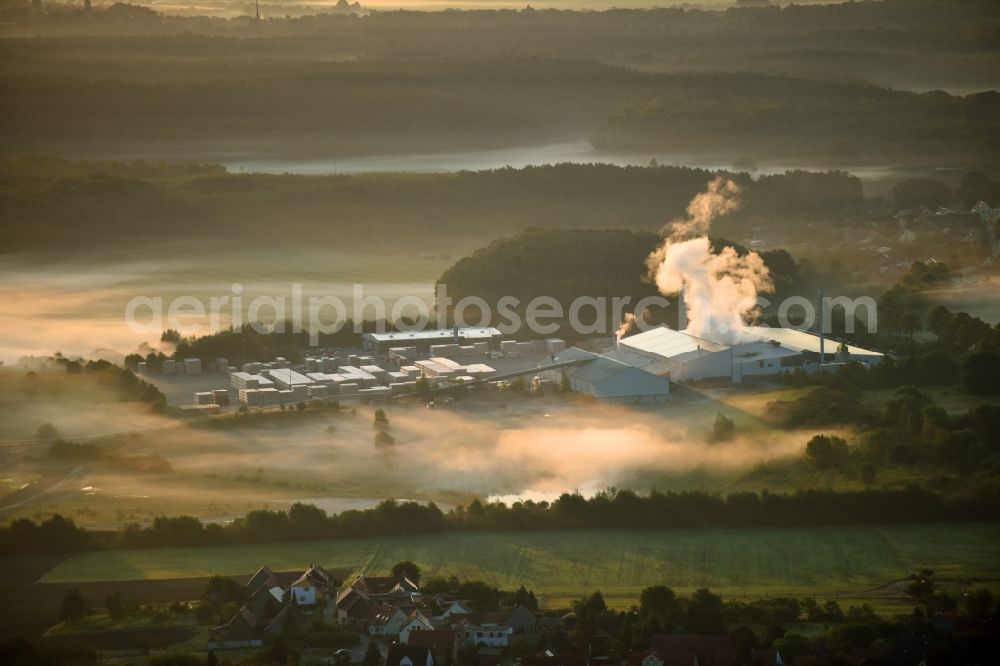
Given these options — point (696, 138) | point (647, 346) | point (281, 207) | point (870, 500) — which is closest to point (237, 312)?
point (647, 346)

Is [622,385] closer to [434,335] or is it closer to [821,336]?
[821,336]

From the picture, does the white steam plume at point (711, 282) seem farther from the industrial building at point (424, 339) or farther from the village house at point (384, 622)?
the village house at point (384, 622)

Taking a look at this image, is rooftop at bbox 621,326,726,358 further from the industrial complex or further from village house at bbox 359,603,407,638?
village house at bbox 359,603,407,638

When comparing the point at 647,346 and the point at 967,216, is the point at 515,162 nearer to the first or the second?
the point at 967,216

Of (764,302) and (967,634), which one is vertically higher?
(764,302)

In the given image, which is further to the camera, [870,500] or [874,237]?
[874,237]

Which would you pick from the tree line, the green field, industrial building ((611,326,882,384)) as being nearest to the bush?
the tree line
